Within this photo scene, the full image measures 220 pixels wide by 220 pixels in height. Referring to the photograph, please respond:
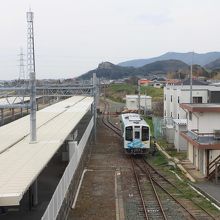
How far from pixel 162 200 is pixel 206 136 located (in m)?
5.41

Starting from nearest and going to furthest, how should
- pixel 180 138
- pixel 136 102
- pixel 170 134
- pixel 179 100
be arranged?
pixel 180 138, pixel 170 134, pixel 179 100, pixel 136 102

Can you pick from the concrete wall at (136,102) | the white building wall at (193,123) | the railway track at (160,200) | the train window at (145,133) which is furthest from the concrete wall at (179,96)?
the concrete wall at (136,102)

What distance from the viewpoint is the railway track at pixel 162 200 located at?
572 inches

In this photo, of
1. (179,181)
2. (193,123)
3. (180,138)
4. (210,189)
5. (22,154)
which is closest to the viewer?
(22,154)

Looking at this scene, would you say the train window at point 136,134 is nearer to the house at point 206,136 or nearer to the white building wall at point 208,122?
the house at point 206,136

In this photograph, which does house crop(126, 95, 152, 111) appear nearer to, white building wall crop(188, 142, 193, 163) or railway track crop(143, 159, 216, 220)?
railway track crop(143, 159, 216, 220)

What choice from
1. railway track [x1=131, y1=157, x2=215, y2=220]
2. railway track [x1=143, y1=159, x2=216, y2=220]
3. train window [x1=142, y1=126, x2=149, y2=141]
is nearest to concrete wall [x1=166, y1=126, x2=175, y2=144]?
train window [x1=142, y1=126, x2=149, y2=141]

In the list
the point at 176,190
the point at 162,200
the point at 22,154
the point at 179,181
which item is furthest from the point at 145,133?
the point at 22,154

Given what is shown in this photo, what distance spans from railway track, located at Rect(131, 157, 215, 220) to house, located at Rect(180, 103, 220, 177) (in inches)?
80.5

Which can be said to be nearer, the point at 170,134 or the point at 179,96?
the point at 170,134

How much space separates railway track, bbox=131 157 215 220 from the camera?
47.7 feet

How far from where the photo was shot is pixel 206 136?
21062 millimetres

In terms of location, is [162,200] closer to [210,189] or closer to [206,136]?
[210,189]

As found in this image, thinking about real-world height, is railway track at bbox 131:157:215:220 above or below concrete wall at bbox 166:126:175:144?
below
